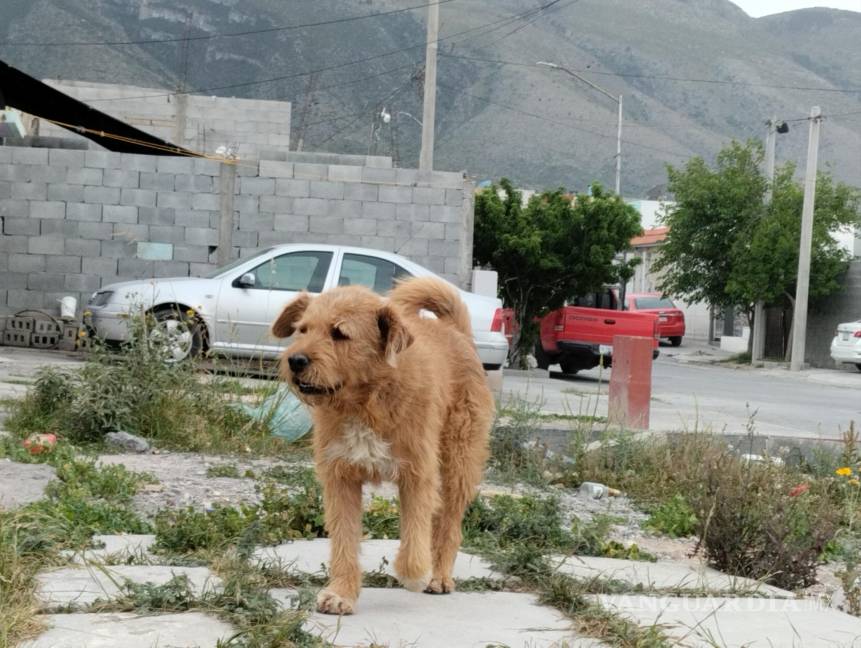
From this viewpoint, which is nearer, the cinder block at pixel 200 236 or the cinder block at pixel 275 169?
the cinder block at pixel 200 236

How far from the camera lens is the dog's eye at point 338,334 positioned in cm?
464

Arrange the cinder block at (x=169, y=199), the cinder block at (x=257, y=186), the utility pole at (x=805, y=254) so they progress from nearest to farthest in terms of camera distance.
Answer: the cinder block at (x=169, y=199)
the cinder block at (x=257, y=186)
the utility pole at (x=805, y=254)

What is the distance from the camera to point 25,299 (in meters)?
17.8

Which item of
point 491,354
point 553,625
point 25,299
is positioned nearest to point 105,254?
point 25,299

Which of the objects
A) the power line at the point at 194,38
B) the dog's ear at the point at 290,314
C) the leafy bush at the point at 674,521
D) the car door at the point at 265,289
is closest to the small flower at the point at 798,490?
the leafy bush at the point at 674,521

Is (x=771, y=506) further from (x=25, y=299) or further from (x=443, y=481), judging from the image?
(x=25, y=299)

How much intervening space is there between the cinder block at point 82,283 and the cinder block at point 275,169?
241cm

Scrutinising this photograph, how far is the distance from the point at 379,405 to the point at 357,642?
97 centimetres

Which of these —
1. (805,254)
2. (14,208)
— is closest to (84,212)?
(14,208)

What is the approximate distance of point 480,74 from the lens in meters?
132

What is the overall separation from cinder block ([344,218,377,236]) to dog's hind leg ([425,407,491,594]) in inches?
521

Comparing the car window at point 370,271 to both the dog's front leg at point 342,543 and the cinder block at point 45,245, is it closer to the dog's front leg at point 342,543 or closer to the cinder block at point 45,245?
the cinder block at point 45,245

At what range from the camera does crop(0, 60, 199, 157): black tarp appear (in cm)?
1742

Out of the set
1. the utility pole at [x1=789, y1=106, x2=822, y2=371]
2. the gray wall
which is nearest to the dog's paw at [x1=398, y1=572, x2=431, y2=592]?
the utility pole at [x1=789, y1=106, x2=822, y2=371]
